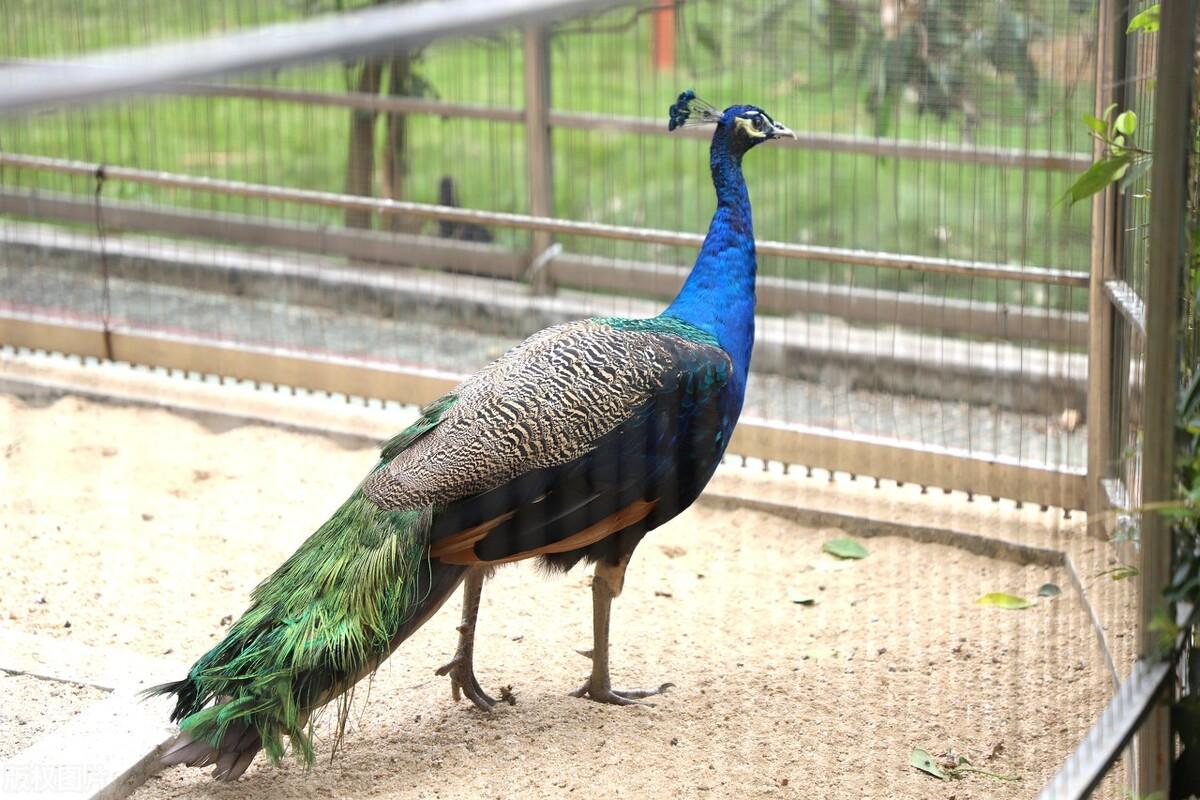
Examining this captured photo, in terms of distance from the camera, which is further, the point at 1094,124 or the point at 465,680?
the point at 465,680

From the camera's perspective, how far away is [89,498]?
4.89 meters

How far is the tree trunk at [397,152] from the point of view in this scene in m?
6.90

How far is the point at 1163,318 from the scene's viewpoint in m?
2.24

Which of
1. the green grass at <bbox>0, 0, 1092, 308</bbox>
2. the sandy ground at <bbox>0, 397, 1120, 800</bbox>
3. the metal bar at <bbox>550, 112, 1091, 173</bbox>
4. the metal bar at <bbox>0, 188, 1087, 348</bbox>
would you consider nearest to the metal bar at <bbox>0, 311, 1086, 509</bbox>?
the sandy ground at <bbox>0, 397, 1120, 800</bbox>

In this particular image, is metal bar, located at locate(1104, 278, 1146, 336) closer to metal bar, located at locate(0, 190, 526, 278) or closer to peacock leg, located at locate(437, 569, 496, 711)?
peacock leg, located at locate(437, 569, 496, 711)

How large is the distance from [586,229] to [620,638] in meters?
1.67

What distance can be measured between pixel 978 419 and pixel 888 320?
23.3 inches

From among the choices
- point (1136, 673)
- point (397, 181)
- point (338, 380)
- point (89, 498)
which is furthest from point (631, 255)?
point (1136, 673)

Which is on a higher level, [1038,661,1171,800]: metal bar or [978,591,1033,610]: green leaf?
[1038,661,1171,800]: metal bar

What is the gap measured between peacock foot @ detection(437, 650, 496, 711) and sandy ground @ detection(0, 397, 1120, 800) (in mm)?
36

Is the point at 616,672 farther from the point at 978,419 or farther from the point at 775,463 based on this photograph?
the point at 978,419

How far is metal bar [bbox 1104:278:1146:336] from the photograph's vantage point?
375 centimetres

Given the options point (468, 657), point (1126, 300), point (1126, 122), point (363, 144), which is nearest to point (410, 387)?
point (363, 144)

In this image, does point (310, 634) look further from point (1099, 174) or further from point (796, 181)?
point (796, 181)
